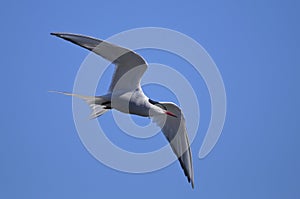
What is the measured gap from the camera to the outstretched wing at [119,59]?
520 inches

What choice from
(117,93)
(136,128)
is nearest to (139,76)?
(117,93)

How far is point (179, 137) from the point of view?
15.8m

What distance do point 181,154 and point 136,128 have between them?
1.16 meters

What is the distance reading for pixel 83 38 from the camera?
43.3ft

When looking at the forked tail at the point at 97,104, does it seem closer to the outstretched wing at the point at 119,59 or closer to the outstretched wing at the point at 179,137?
the outstretched wing at the point at 119,59

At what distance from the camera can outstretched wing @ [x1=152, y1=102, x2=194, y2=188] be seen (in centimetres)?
1552

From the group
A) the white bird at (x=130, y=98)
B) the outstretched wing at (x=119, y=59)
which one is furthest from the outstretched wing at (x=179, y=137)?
the outstretched wing at (x=119, y=59)

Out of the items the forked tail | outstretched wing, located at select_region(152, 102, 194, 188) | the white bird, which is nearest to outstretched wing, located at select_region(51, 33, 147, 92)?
the white bird

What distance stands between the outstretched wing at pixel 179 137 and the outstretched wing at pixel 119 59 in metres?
1.25

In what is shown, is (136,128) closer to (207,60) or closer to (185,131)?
(185,131)

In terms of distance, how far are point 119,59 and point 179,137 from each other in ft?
8.59

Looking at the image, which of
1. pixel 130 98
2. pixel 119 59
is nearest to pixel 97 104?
pixel 130 98

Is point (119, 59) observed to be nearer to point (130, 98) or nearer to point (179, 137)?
point (130, 98)

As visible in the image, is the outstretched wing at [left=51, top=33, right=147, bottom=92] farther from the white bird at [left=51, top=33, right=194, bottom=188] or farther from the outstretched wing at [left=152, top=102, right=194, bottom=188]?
the outstretched wing at [left=152, top=102, right=194, bottom=188]
